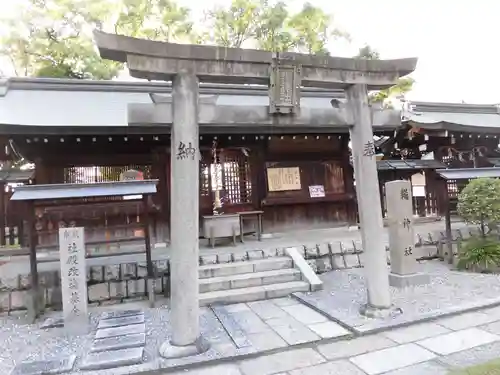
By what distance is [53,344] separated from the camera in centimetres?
495

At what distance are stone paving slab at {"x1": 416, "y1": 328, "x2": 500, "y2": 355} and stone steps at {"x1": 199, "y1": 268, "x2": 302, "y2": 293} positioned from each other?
10.1 feet

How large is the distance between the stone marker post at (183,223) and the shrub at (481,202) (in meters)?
6.51

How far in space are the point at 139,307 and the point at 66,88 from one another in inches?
332

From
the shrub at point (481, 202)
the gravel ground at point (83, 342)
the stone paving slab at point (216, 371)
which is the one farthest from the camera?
the shrub at point (481, 202)

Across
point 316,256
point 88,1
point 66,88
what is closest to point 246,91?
point 66,88

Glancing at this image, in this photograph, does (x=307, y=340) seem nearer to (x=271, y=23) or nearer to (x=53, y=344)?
(x=53, y=344)

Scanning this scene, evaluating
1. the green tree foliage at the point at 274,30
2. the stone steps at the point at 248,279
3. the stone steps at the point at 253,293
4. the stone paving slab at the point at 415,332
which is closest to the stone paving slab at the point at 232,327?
the stone steps at the point at 253,293

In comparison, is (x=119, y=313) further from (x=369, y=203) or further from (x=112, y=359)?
(x=369, y=203)

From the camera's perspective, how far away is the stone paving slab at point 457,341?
428 cm

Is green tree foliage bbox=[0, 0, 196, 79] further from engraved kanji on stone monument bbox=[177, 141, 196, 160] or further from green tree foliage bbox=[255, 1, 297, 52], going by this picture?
engraved kanji on stone monument bbox=[177, 141, 196, 160]

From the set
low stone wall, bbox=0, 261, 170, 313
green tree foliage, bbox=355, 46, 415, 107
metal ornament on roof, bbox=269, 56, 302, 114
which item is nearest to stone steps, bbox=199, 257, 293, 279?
low stone wall, bbox=0, 261, 170, 313

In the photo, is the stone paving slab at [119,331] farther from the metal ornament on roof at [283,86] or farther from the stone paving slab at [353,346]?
the metal ornament on roof at [283,86]

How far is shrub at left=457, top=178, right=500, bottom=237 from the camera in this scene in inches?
295

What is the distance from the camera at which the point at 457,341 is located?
4461mm
